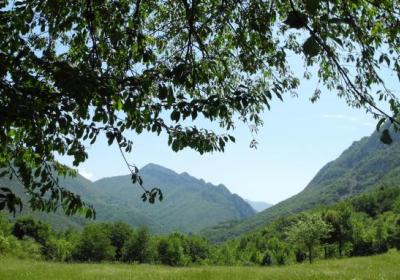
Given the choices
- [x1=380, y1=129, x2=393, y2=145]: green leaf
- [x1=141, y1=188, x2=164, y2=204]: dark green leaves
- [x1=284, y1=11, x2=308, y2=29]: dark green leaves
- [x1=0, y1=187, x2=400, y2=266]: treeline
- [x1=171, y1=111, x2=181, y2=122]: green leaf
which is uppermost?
[x1=171, y1=111, x2=181, y2=122]: green leaf

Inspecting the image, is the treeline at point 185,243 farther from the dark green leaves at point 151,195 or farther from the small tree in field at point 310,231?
the dark green leaves at point 151,195

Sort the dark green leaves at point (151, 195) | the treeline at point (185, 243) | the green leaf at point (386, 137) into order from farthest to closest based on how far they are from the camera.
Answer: the treeline at point (185, 243) < the dark green leaves at point (151, 195) < the green leaf at point (386, 137)

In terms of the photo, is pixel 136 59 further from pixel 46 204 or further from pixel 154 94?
pixel 46 204

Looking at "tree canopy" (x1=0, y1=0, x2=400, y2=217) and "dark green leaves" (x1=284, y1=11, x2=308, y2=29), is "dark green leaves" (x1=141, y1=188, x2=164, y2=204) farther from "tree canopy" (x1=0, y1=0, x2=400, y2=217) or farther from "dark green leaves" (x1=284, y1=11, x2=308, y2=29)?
"dark green leaves" (x1=284, y1=11, x2=308, y2=29)

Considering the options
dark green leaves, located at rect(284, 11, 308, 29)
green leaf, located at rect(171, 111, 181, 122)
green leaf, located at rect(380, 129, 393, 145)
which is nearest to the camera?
dark green leaves, located at rect(284, 11, 308, 29)

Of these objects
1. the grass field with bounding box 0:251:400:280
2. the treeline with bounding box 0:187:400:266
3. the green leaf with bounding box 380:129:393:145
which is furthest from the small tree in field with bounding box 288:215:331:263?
the green leaf with bounding box 380:129:393:145

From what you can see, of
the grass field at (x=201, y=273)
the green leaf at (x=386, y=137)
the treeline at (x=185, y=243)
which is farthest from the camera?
the treeline at (x=185, y=243)

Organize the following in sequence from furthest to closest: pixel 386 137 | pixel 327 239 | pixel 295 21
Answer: pixel 327 239
pixel 386 137
pixel 295 21

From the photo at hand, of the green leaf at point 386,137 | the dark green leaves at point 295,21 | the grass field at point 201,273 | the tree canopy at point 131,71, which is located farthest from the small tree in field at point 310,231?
the dark green leaves at point 295,21

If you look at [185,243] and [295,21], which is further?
[185,243]

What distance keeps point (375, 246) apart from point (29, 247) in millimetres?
63574

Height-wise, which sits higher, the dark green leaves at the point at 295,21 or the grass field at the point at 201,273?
the dark green leaves at the point at 295,21

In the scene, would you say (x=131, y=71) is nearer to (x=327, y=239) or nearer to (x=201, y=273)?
(x=201, y=273)

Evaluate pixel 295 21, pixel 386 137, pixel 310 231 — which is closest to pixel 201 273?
pixel 386 137
